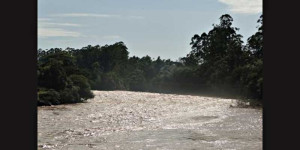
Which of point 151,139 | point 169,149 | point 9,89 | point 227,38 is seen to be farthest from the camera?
point 227,38

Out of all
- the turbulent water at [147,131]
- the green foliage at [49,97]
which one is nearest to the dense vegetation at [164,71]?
the green foliage at [49,97]

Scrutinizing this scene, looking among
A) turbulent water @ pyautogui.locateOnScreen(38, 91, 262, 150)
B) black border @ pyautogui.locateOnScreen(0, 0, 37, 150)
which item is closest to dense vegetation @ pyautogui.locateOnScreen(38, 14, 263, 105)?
turbulent water @ pyautogui.locateOnScreen(38, 91, 262, 150)

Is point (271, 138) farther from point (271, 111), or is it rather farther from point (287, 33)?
point (287, 33)

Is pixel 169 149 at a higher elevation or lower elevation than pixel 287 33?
lower

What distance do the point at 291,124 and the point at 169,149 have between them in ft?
36.7

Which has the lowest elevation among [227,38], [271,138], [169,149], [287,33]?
[169,149]

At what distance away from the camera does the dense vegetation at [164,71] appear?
32688 mm

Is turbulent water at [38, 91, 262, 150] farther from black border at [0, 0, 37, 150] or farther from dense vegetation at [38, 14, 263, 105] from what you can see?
black border at [0, 0, 37, 150]

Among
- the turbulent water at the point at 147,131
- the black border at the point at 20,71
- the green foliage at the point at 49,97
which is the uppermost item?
the black border at the point at 20,71

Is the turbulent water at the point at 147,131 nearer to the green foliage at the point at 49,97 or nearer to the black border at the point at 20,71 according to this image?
the green foliage at the point at 49,97

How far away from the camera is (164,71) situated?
6844 cm

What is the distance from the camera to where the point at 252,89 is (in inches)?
1232

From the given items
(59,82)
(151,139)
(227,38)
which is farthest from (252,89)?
(227,38)

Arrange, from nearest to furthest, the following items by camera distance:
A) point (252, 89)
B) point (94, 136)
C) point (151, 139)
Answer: point (151, 139)
point (94, 136)
point (252, 89)
